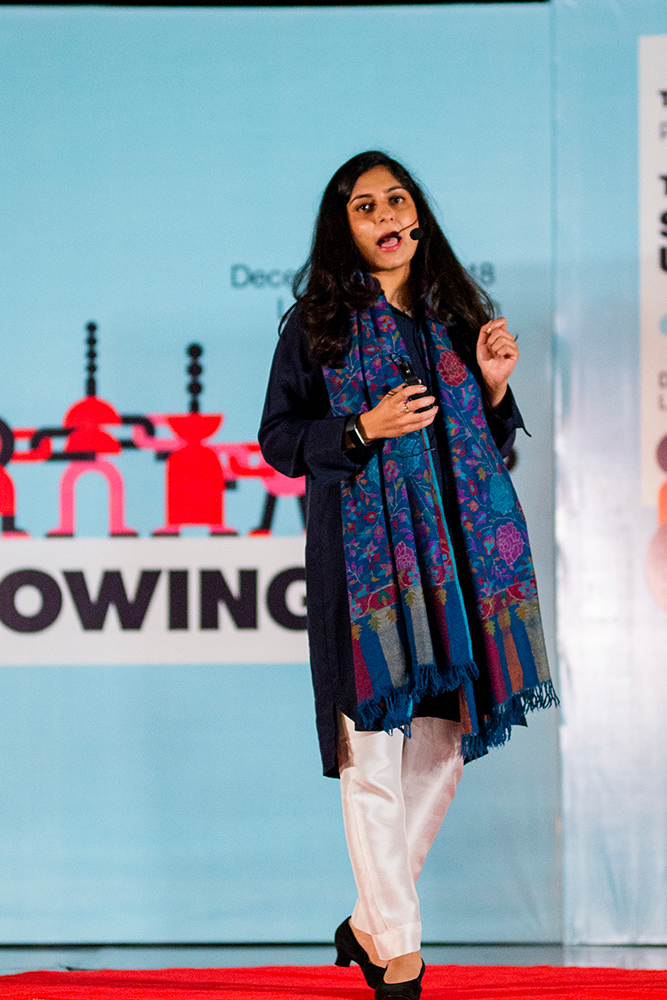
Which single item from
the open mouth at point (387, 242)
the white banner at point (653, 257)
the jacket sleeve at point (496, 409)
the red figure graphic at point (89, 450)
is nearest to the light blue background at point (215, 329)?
the red figure graphic at point (89, 450)

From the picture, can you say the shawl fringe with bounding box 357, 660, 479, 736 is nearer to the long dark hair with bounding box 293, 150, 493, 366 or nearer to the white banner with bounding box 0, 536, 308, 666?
the long dark hair with bounding box 293, 150, 493, 366

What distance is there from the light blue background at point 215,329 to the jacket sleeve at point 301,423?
2.53 feet

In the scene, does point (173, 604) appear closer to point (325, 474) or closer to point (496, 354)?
point (325, 474)

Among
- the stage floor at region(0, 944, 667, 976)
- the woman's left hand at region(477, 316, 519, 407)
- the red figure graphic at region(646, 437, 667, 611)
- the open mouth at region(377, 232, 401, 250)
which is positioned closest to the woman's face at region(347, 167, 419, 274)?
the open mouth at region(377, 232, 401, 250)

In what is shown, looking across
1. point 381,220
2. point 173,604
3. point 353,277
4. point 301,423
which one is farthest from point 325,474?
point 173,604

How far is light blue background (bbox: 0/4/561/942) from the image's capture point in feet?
8.45

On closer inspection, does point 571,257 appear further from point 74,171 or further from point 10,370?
point 10,370

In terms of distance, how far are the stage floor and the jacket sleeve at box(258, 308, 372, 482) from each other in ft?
4.26

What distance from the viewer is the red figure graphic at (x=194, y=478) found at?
2.62m

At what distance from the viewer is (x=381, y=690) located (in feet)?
5.47

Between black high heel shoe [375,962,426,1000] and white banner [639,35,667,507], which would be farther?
white banner [639,35,667,507]

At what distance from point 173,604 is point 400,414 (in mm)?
1175

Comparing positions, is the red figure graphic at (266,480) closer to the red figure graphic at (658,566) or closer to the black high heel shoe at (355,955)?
the red figure graphic at (658,566)

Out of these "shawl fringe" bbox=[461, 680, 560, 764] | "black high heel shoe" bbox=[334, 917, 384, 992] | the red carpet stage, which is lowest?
the red carpet stage
